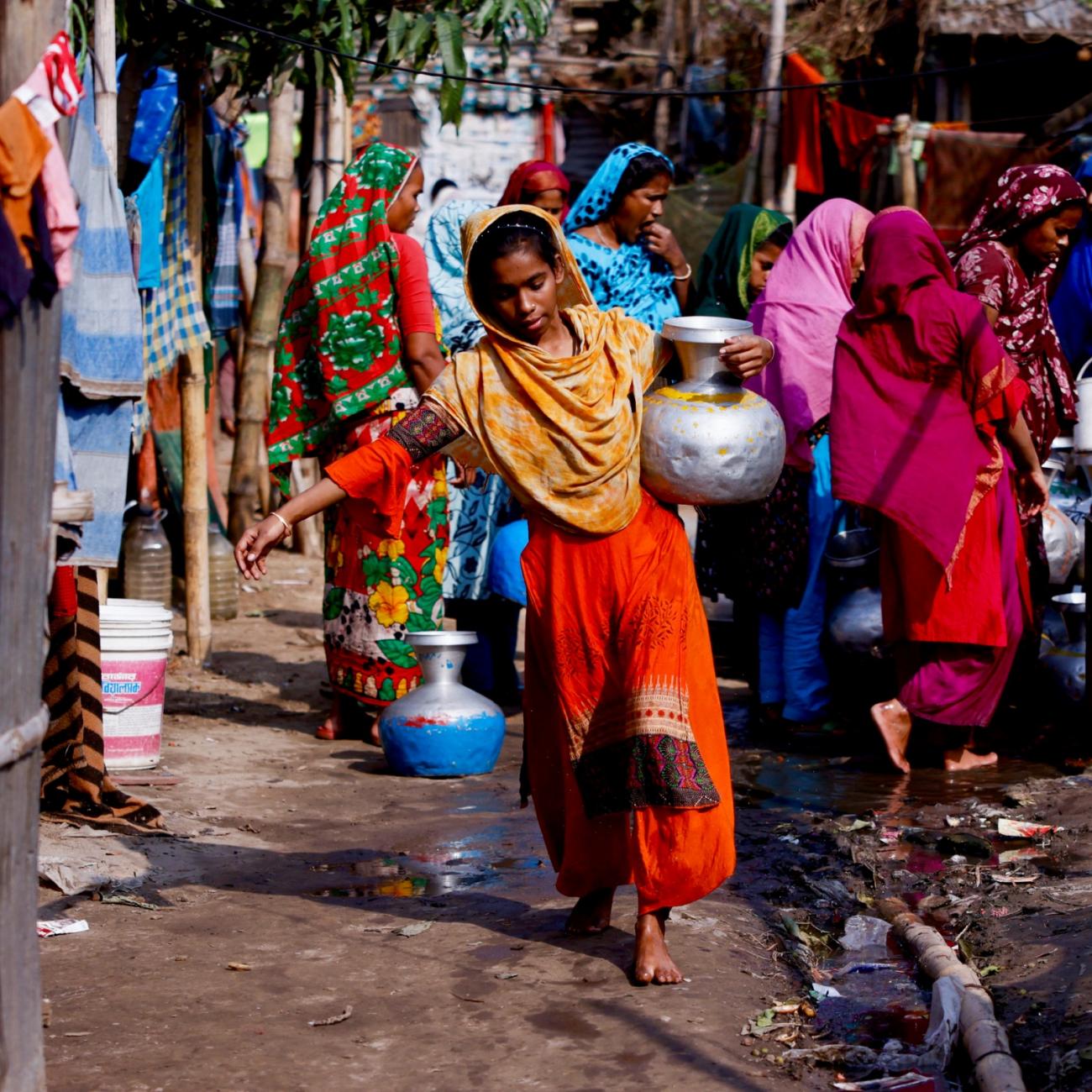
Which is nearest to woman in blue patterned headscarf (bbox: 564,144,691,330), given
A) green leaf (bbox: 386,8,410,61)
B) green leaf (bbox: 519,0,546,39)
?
green leaf (bbox: 519,0,546,39)

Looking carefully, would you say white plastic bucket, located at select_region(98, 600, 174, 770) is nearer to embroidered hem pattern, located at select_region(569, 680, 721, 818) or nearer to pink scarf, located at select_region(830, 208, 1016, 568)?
embroidered hem pattern, located at select_region(569, 680, 721, 818)

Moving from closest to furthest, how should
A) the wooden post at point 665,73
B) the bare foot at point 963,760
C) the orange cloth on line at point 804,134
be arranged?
1. the bare foot at point 963,760
2. the orange cloth on line at point 804,134
3. the wooden post at point 665,73

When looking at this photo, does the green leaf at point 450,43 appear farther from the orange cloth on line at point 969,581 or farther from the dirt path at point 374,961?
the dirt path at point 374,961

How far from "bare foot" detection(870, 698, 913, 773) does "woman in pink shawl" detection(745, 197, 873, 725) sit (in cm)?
75

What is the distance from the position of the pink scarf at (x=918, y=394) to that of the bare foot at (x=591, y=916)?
99.9 inches

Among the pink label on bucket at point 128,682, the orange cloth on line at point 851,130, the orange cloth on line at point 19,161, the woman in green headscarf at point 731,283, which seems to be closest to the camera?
the orange cloth on line at point 19,161

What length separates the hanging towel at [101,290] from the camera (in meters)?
4.24

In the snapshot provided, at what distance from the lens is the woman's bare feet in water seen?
6.93 meters

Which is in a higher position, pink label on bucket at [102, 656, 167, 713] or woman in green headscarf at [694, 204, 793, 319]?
woman in green headscarf at [694, 204, 793, 319]

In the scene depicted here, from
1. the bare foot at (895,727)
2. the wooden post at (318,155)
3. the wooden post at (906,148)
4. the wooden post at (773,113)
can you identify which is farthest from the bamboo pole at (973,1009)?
Answer: the wooden post at (773,113)

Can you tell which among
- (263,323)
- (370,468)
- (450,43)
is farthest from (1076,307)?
(370,468)

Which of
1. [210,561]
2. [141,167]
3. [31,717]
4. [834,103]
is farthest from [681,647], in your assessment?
[834,103]

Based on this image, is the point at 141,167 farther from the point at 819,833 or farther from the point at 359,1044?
the point at 359,1044

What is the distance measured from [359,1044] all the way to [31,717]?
3.76 feet
